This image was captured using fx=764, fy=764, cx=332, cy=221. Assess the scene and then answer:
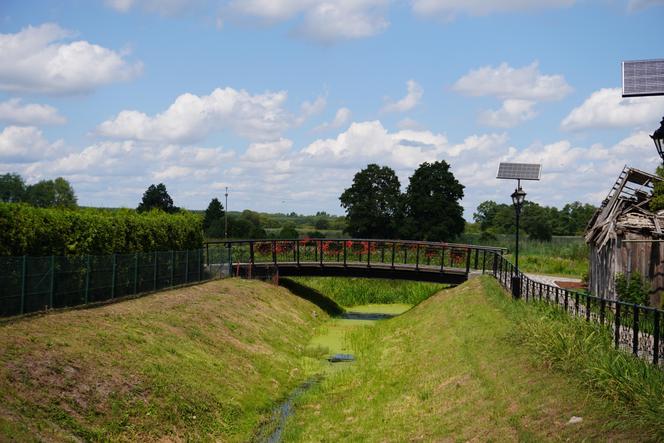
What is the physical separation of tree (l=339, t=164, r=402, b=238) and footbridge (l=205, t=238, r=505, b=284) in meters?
37.5

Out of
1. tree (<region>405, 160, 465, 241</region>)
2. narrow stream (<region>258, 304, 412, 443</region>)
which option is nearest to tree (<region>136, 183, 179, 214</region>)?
tree (<region>405, 160, 465, 241</region>)

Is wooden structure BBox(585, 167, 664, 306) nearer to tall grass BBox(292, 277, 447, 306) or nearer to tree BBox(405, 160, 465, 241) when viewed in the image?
tall grass BBox(292, 277, 447, 306)

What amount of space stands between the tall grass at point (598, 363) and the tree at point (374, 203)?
6591 cm

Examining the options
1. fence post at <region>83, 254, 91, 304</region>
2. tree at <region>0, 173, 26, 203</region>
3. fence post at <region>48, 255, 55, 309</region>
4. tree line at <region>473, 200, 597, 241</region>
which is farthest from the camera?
tree at <region>0, 173, 26, 203</region>


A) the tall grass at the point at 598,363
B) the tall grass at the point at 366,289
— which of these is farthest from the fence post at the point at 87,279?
the tall grass at the point at 366,289

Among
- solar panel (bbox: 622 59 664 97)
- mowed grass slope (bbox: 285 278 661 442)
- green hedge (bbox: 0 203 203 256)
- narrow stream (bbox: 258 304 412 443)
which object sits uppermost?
solar panel (bbox: 622 59 664 97)

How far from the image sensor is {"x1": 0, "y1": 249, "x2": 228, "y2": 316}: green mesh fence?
69.9ft

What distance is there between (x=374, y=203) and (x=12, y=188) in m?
84.0

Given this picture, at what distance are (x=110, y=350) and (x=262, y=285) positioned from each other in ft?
71.1

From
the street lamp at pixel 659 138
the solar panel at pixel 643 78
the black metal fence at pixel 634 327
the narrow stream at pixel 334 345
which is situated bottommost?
the narrow stream at pixel 334 345

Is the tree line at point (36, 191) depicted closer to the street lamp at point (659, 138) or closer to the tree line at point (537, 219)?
the tree line at point (537, 219)

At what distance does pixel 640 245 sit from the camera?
28438 mm

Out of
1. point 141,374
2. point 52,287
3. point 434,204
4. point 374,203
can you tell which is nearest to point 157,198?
point 374,203

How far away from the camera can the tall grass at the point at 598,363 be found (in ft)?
36.9
